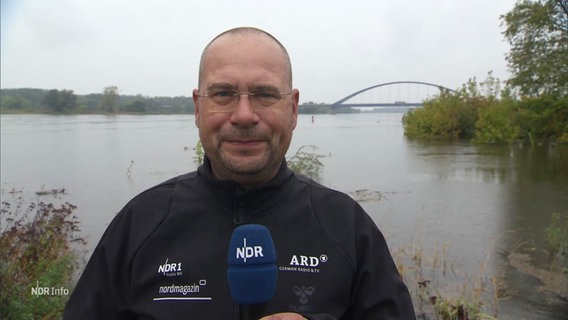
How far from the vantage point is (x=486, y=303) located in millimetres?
6016

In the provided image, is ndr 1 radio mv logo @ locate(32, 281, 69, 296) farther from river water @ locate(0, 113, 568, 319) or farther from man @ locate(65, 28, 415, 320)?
river water @ locate(0, 113, 568, 319)

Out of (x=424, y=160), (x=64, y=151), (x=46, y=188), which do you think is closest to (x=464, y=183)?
(x=424, y=160)

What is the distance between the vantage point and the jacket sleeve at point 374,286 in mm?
1743

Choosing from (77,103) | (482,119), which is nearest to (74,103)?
(77,103)

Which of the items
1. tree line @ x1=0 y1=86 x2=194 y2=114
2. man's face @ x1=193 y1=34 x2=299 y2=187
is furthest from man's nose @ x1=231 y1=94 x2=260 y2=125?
tree line @ x1=0 y1=86 x2=194 y2=114

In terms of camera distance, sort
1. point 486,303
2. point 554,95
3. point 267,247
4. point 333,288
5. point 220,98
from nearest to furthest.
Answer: point 267,247 → point 333,288 → point 220,98 → point 486,303 → point 554,95

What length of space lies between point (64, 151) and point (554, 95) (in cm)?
2446

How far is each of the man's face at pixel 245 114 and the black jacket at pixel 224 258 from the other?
0.26ft

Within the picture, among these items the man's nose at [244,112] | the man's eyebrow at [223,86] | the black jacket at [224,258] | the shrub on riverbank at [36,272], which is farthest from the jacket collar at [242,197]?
the shrub on riverbank at [36,272]

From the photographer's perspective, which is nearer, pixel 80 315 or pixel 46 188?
pixel 80 315

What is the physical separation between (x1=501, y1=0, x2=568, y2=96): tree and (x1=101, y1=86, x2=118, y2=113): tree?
6618 cm

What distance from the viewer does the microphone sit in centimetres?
138

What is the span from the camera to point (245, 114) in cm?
175

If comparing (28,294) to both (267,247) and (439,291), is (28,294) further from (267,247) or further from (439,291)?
(439,291)
